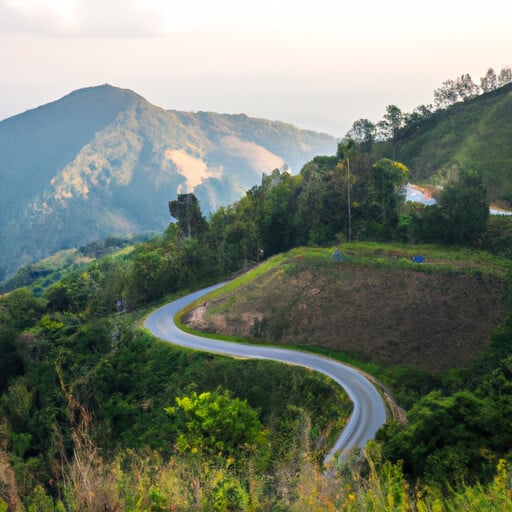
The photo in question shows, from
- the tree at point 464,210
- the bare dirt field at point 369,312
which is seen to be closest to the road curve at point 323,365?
the bare dirt field at point 369,312

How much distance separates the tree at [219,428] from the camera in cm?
1895

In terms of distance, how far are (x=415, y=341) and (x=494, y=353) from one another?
6759 mm

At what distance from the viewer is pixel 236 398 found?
22.6 metres

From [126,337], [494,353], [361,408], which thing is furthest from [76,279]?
[494,353]

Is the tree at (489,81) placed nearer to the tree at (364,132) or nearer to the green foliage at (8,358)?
the tree at (364,132)

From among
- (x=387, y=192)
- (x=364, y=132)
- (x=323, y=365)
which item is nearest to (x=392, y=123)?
(x=364, y=132)

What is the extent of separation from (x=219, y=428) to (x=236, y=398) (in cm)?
327

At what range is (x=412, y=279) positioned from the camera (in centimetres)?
3241

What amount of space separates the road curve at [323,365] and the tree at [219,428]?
3.09m

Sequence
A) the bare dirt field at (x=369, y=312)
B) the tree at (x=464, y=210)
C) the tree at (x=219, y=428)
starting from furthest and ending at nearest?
1. the tree at (x=464, y=210)
2. the bare dirt field at (x=369, y=312)
3. the tree at (x=219, y=428)

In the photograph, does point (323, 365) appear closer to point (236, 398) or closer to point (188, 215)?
point (236, 398)

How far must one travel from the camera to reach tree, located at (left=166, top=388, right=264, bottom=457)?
1895 centimetres

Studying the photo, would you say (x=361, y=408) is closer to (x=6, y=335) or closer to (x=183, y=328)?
(x=183, y=328)

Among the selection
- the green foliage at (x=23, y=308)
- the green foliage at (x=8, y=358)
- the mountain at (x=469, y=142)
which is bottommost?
the green foliage at (x=8, y=358)
